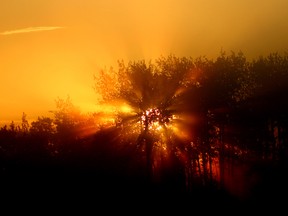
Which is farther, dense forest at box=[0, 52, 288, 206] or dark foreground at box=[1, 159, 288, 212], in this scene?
dense forest at box=[0, 52, 288, 206]

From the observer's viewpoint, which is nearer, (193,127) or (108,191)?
(108,191)

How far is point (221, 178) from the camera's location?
2655 inches

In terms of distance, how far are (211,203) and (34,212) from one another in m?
21.8

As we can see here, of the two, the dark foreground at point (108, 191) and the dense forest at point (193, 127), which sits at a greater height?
the dense forest at point (193, 127)

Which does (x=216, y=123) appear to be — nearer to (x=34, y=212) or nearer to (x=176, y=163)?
(x=176, y=163)

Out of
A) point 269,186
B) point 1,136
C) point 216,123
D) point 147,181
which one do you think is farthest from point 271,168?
point 1,136

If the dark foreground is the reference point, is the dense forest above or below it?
above

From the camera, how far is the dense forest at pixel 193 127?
61812 millimetres

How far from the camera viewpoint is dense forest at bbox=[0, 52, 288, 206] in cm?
6181

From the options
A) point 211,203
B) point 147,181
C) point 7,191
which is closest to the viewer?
point 7,191

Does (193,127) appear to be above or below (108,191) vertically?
above

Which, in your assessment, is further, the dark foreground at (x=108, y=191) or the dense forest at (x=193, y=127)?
the dense forest at (x=193, y=127)

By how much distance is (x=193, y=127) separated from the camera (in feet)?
214

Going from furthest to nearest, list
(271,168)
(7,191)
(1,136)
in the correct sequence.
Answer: (1,136)
(271,168)
(7,191)
